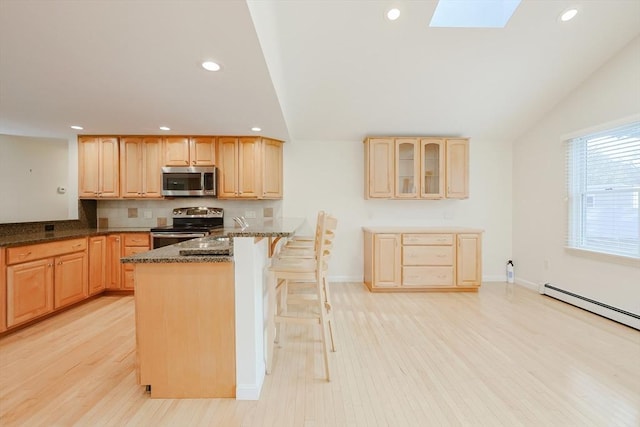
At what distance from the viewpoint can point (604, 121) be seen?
294 cm

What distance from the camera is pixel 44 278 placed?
2.78m

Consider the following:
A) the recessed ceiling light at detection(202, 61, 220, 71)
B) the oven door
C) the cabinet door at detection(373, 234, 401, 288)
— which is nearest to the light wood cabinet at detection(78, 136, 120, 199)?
the oven door

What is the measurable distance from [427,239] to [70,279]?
4389 mm

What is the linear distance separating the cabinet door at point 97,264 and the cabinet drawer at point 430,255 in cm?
403

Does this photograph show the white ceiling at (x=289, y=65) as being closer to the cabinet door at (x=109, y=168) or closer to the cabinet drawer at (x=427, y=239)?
the cabinet door at (x=109, y=168)

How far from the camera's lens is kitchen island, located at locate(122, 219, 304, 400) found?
5.41ft

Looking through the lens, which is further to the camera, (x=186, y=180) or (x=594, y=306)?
(x=186, y=180)

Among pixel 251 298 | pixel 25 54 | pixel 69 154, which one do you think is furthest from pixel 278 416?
pixel 69 154

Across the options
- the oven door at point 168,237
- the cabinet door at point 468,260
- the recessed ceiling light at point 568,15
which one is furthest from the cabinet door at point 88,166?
the recessed ceiling light at point 568,15

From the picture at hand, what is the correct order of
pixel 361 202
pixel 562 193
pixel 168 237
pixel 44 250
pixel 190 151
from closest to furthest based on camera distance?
pixel 44 250
pixel 562 193
pixel 168 237
pixel 190 151
pixel 361 202

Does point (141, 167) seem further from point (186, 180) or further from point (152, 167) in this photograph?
point (186, 180)

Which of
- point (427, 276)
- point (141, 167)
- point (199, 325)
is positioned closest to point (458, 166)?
point (427, 276)

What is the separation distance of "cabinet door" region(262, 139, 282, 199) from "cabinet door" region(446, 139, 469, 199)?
252 centimetres

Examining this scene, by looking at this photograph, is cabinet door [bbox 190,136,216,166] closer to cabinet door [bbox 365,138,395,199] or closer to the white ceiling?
the white ceiling
